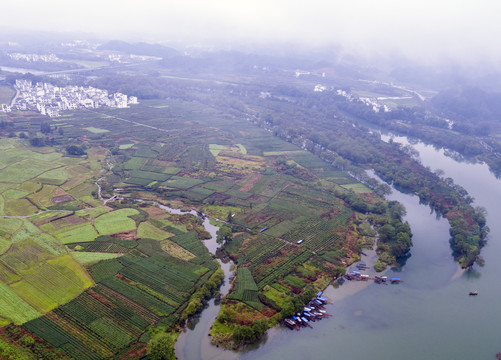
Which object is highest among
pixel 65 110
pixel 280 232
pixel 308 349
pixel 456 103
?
pixel 456 103

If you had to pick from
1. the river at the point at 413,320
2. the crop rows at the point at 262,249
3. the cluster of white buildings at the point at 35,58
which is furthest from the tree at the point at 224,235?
the cluster of white buildings at the point at 35,58

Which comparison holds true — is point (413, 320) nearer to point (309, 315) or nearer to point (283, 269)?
point (309, 315)

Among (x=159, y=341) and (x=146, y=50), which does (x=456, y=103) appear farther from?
(x=146, y=50)

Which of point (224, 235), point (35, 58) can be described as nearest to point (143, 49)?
point (35, 58)

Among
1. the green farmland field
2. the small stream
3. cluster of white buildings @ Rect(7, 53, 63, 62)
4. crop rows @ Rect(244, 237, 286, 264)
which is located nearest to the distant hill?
cluster of white buildings @ Rect(7, 53, 63, 62)

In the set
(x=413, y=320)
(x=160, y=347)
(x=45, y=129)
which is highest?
(x=45, y=129)

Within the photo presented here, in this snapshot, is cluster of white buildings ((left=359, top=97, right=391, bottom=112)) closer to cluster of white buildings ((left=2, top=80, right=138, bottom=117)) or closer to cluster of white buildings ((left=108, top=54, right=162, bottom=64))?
cluster of white buildings ((left=2, top=80, right=138, bottom=117))

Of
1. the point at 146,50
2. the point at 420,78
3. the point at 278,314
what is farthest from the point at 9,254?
the point at 146,50
